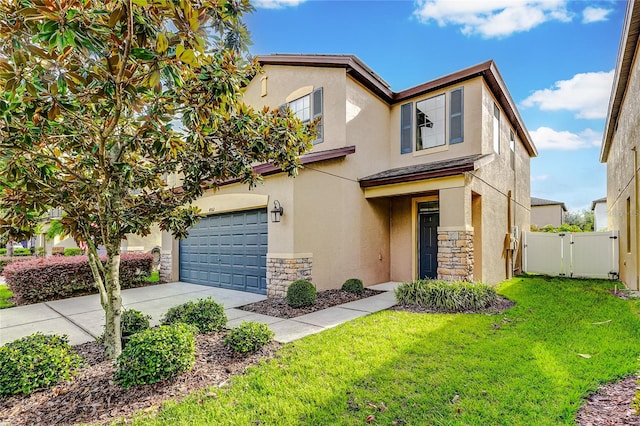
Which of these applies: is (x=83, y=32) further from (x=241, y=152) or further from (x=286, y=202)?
(x=286, y=202)

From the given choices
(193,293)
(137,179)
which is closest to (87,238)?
(137,179)

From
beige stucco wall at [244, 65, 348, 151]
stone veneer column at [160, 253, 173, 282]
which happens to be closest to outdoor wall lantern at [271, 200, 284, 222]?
beige stucco wall at [244, 65, 348, 151]

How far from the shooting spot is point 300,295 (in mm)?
7734

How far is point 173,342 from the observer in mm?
3951

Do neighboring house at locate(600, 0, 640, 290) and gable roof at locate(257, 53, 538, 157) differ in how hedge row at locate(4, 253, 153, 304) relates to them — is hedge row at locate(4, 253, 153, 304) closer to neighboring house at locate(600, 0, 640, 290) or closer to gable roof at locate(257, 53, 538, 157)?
gable roof at locate(257, 53, 538, 157)

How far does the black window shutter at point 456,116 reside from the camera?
10.5 metres

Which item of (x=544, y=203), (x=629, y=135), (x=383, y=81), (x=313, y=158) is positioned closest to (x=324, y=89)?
(x=383, y=81)

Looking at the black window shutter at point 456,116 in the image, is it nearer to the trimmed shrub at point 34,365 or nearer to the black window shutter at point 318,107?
the black window shutter at point 318,107

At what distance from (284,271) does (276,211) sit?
1.60 metres

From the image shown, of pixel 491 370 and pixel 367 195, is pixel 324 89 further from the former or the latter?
pixel 491 370

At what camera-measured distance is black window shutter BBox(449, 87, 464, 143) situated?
10477 mm

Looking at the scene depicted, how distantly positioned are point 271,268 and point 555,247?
38.3ft

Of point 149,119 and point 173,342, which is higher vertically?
point 149,119

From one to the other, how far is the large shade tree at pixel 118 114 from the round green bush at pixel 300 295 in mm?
3339
